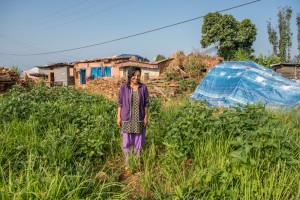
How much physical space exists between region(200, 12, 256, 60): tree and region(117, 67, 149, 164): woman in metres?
27.0

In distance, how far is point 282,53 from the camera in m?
33.3

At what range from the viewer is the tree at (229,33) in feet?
93.9

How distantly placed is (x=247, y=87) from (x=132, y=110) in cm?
751

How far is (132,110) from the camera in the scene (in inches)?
152

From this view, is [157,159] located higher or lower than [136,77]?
lower

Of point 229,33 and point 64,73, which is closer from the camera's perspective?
point 229,33

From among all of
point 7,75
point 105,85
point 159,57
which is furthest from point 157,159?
point 159,57

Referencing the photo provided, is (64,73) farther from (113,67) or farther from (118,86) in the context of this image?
(118,86)

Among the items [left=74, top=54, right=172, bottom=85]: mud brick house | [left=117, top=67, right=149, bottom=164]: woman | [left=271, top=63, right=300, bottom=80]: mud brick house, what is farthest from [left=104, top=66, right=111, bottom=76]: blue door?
[left=117, top=67, right=149, bottom=164]: woman

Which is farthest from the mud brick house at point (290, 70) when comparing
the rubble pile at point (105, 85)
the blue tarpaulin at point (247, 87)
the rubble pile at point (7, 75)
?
the rubble pile at point (7, 75)

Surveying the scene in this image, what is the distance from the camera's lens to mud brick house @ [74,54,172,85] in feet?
71.5

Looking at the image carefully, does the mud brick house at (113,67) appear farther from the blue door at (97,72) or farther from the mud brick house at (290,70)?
the mud brick house at (290,70)

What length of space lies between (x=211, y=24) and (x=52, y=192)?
30.8 m

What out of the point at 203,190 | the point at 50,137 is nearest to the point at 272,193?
the point at 203,190
